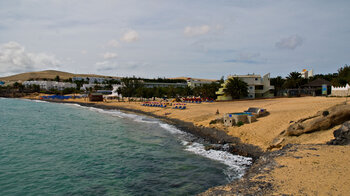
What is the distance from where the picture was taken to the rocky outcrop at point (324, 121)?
53.9 feet

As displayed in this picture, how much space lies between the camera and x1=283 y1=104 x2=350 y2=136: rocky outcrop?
1642 cm

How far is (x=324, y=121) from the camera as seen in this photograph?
16625 millimetres

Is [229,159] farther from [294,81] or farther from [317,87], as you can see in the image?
[294,81]

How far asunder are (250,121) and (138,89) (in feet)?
184

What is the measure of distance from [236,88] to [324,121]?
38023 millimetres

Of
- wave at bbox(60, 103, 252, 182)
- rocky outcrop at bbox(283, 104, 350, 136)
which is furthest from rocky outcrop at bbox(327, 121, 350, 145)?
wave at bbox(60, 103, 252, 182)

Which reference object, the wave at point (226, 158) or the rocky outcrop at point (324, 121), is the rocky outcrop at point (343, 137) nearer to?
the rocky outcrop at point (324, 121)

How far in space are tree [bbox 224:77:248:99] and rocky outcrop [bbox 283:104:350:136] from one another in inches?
1444

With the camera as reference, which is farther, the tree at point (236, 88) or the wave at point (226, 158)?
the tree at point (236, 88)

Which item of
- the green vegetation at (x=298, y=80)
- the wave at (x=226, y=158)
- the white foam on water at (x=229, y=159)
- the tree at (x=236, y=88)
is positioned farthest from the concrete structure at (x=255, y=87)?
the white foam on water at (x=229, y=159)

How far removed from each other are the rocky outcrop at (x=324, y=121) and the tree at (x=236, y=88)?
1444 inches

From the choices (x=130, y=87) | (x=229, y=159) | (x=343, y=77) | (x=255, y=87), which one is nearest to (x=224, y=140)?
(x=229, y=159)

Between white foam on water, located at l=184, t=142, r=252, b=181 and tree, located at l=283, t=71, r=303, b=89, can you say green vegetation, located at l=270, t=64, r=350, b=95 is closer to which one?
tree, located at l=283, t=71, r=303, b=89

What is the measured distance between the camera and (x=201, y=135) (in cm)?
2497
